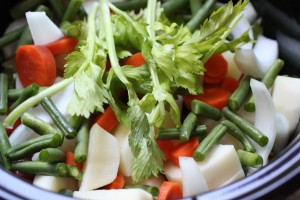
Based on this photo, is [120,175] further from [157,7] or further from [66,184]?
[157,7]

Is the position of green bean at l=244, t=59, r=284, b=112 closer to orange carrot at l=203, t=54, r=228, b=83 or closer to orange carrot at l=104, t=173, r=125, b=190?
orange carrot at l=203, t=54, r=228, b=83

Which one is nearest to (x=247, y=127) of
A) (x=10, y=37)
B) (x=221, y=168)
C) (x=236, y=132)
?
(x=236, y=132)

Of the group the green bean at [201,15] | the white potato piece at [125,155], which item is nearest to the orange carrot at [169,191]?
the white potato piece at [125,155]

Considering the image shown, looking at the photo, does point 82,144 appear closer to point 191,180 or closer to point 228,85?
point 191,180

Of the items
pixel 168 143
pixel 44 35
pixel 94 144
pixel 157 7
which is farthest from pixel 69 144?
pixel 157 7

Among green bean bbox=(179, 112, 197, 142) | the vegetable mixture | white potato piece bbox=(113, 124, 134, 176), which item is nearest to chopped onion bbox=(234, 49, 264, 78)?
the vegetable mixture

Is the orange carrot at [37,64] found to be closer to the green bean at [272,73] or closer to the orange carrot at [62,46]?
the orange carrot at [62,46]
